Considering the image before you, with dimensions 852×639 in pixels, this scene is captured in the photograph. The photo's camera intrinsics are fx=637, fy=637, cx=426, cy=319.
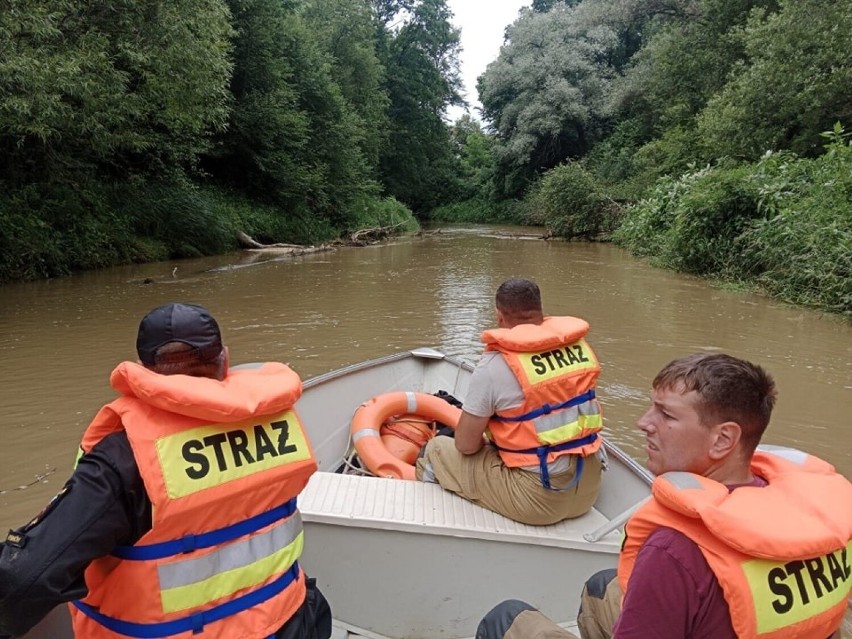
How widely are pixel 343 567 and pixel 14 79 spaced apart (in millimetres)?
7114

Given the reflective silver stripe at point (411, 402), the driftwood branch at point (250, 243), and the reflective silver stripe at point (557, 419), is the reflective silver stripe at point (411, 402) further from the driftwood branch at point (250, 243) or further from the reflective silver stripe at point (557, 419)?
the driftwood branch at point (250, 243)

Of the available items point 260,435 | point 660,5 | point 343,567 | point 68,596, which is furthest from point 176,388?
point 660,5

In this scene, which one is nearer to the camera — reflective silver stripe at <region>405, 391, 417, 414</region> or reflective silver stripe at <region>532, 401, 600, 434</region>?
reflective silver stripe at <region>532, 401, 600, 434</region>

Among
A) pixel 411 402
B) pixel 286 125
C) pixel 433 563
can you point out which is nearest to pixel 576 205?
pixel 286 125

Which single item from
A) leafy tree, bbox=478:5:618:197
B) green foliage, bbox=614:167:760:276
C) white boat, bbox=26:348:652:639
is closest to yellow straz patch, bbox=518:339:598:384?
white boat, bbox=26:348:652:639

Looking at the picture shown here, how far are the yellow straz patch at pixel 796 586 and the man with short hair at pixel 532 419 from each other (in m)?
1.39

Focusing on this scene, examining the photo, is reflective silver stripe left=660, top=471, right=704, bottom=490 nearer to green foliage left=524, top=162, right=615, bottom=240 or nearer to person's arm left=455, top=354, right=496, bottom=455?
person's arm left=455, top=354, right=496, bottom=455

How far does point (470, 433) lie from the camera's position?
2705 millimetres

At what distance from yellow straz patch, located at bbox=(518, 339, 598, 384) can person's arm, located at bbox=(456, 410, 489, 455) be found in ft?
0.96

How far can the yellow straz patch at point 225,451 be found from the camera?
4.51ft

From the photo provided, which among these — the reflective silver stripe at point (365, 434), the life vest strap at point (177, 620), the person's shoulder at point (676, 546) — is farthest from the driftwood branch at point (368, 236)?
the person's shoulder at point (676, 546)

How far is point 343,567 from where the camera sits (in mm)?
2457

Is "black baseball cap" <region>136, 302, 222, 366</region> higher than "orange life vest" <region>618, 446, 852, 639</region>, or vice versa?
"black baseball cap" <region>136, 302, 222, 366</region>

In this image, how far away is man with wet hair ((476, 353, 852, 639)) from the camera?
1.11 metres
